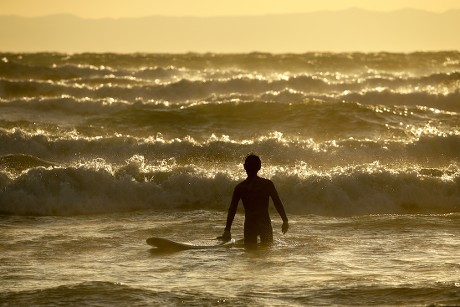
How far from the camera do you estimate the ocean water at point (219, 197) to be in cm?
1329

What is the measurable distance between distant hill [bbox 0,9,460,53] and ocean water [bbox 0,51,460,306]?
70751 millimetres

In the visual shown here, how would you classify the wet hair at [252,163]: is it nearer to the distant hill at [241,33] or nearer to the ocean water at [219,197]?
the ocean water at [219,197]

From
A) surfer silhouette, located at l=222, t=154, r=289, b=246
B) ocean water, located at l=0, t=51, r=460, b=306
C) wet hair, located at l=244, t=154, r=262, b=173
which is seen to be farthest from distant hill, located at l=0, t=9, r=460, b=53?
wet hair, located at l=244, t=154, r=262, b=173

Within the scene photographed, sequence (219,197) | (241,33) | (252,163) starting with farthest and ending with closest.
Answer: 1. (241,33)
2. (219,197)
3. (252,163)

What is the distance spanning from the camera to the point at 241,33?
434 feet

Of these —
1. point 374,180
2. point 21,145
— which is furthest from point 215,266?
point 21,145

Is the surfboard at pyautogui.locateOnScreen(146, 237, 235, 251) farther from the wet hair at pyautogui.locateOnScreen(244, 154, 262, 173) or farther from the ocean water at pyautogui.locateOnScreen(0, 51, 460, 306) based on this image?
the wet hair at pyautogui.locateOnScreen(244, 154, 262, 173)

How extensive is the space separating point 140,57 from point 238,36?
2348 inches

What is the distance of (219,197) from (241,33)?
111256 mm

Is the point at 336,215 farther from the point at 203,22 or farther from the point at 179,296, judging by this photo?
the point at 203,22

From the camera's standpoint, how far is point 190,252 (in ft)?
51.1

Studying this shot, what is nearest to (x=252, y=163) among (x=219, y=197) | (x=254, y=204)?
(x=254, y=204)

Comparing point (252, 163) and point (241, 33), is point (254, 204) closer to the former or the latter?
point (252, 163)

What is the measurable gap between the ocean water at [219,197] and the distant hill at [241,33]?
70.8 metres
